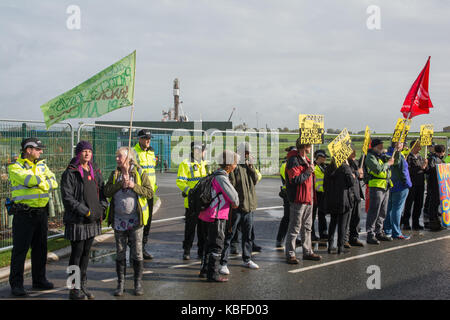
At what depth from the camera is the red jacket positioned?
6449 mm

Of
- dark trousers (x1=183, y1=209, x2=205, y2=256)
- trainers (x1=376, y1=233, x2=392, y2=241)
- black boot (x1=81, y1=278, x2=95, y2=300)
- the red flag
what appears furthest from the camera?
the red flag

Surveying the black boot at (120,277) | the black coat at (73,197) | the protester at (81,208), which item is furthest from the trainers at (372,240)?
the black coat at (73,197)

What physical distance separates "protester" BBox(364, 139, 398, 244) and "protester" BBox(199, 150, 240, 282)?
336 cm

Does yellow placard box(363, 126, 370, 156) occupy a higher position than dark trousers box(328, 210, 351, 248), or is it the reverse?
yellow placard box(363, 126, 370, 156)

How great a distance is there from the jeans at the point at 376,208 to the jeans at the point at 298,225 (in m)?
1.86

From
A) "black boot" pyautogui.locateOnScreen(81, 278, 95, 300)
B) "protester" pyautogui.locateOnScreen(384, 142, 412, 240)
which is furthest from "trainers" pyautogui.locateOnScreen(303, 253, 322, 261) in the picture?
"black boot" pyautogui.locateOnScreen(81, 278, 95, 300)

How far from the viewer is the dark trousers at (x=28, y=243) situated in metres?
5.13

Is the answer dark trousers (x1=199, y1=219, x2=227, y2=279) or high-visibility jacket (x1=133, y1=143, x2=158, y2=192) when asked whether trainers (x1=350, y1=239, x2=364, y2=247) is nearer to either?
dark trousers (x1=199, y1=219, x2=227, y2=279)

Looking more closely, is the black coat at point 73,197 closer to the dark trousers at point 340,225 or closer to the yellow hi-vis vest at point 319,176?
the dark trousers at point 340,225

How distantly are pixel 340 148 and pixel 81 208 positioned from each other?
4417mm
